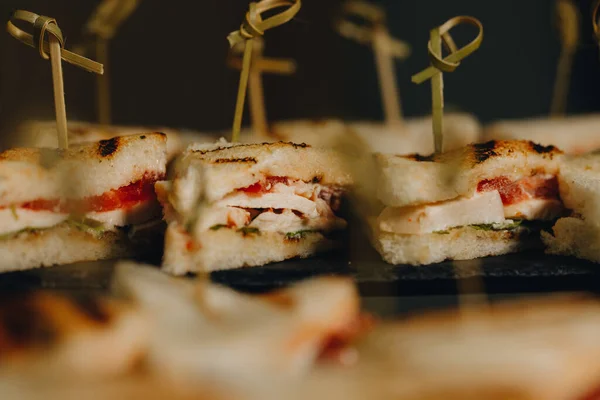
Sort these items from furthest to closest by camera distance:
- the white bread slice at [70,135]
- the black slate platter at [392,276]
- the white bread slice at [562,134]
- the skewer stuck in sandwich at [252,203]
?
1. the white bread slice at [562,134]
2. the white bread slice at [70,135]
3. the skewer stuck in sandwich at [252,203]
4. the black slate platter at [392,276]

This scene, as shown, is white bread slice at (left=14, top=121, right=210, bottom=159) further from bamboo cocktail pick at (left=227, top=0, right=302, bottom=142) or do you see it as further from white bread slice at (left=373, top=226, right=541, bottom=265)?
white bread slice at (left=373, top=226, right=541, bottom=265)

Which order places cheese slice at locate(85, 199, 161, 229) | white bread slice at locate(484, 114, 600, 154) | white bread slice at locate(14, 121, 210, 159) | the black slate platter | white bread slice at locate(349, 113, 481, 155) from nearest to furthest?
the black slate platter
cheese slice at locate(85, 199, 161, 229)
white bread slice at locate(14, 121, 210, 159)
white bread slice at locate(349, 113, 481, 155)
white bread slice at locate(484, 114, 600, 154)

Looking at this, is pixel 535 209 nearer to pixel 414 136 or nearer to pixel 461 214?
pixel 461 214

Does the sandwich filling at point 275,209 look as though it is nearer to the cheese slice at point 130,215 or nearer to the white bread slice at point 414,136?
the cheese slice at point 130,215

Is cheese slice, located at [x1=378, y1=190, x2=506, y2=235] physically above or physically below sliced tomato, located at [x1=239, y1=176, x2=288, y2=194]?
below

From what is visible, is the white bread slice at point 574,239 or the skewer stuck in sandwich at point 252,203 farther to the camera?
the white bread slice at point 574,239

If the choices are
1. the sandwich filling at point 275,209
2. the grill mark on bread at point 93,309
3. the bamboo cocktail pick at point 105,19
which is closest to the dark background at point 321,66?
the bamboo cocktail pick at point 105,19

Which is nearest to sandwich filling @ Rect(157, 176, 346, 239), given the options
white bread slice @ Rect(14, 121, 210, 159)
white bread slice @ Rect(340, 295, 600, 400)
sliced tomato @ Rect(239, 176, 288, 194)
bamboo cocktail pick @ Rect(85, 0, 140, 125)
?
sliced tomato @ Rect(239, 176, 288, 194)
